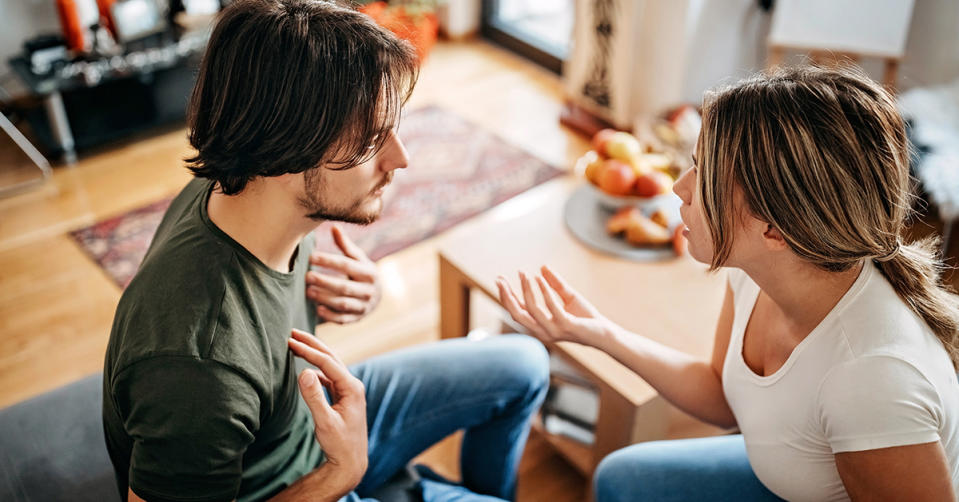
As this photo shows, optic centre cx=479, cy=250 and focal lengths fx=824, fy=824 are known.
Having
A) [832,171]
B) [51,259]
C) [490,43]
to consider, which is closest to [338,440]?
[832,171]

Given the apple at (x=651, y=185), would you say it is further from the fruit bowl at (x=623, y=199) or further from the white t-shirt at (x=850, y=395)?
the white t-shirt at (x=850, y=395)

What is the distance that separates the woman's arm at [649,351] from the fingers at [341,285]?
0.86 ft

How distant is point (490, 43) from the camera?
4098mm

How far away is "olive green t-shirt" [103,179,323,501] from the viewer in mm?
968

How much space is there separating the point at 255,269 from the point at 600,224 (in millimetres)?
985

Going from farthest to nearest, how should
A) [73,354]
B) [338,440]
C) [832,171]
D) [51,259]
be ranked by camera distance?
[51,259] < [73,354] < [338,440] < [832,171]

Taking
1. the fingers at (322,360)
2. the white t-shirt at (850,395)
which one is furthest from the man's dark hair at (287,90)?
the white t-shirt at (850,395)

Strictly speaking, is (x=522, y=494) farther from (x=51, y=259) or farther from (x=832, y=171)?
(x=51, y=259)

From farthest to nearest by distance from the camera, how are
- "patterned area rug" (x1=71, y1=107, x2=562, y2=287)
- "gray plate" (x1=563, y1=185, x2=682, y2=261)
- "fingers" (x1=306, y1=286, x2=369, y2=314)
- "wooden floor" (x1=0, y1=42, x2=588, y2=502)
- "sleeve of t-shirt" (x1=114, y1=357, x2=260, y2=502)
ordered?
"patterned area rug" (x1=71, y1=107, x2=562, y2=287)
"wooden floor" (x1=0, y1=42, x2=588, y2=502)
"gray plate" (x1=563, y1=185, x2=682, y2=261)
"fingers" (x1=306, y1=286, x2=369, y2=314)
"sleeve of t-shirt" (x1=114, y1=357, x2=260, y2=502)

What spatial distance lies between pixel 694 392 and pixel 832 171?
51 cm

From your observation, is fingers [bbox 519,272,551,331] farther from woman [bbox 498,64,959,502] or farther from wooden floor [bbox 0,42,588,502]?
wooden floor [bbox 0,42,588,502]

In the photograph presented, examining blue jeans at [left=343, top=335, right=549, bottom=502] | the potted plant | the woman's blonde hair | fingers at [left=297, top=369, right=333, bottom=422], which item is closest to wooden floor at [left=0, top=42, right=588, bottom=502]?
the potted plant

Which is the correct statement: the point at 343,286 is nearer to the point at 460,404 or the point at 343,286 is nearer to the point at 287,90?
the point at 460,404

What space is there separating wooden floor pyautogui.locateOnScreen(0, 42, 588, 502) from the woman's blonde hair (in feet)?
3.22
